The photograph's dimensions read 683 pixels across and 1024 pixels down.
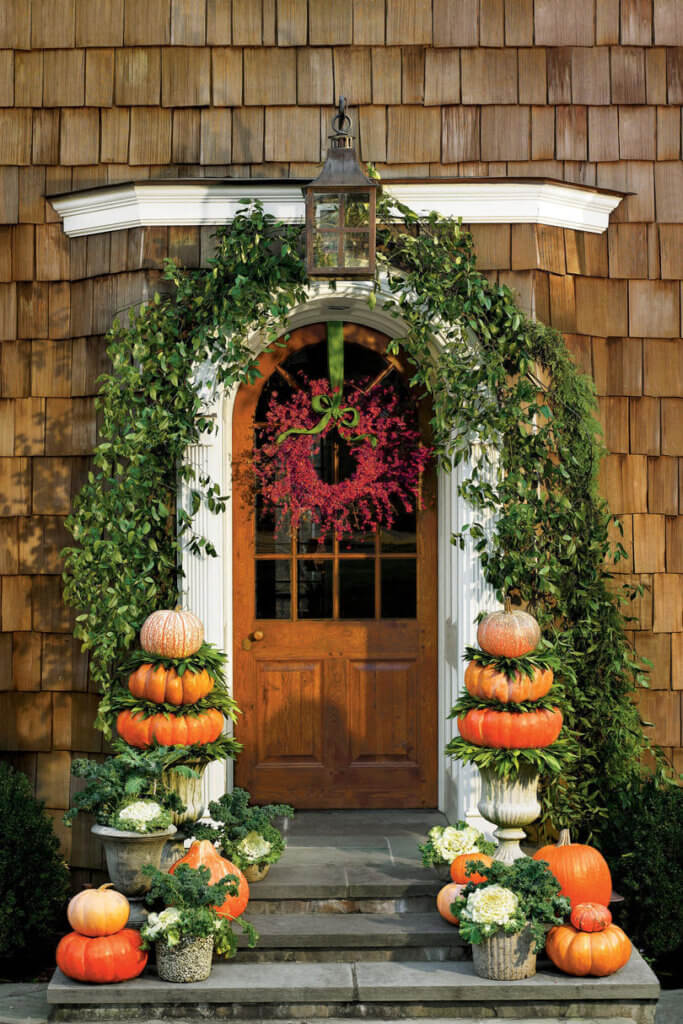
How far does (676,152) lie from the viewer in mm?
6129

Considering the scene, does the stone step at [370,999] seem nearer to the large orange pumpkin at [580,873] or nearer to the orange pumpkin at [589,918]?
the orange pumpkin at [589,918]

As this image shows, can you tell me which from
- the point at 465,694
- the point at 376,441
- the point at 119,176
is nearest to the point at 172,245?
the point at 119,176

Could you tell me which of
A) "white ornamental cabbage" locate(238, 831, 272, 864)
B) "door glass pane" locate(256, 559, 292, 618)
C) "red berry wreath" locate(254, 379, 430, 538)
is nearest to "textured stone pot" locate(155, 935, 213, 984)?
"white ornamental cabbage" locate(238, 831, 272, 864)

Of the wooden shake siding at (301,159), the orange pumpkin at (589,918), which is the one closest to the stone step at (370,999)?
the orange pumpkin at (589,918)

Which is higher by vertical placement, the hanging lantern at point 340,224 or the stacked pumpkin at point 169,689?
the hanging lantern at point 340,224

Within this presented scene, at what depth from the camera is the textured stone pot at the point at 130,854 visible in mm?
4840

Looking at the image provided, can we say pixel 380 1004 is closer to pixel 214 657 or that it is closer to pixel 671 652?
pixel 214 657

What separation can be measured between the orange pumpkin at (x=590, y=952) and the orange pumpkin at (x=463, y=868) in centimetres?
43

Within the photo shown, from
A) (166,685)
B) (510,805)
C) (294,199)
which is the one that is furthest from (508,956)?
(294,199)

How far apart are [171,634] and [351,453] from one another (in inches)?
59.2

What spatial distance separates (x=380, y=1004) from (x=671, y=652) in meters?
2.50

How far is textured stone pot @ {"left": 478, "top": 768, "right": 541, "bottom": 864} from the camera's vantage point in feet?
16.9

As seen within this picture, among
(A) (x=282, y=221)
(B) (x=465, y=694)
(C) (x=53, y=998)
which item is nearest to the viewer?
(C) (x=53, y=998)

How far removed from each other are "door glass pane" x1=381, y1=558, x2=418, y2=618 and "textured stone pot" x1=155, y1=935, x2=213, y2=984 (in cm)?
218
